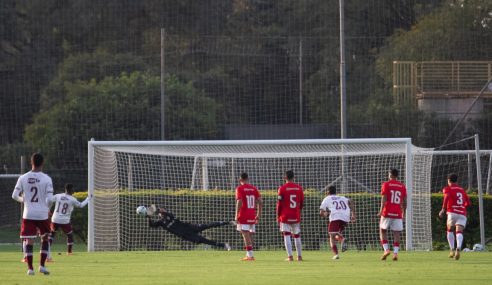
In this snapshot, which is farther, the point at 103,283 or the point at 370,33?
the point at 370,33

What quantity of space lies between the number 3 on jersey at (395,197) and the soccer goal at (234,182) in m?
4.55

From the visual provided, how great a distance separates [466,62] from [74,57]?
1812 centimetres

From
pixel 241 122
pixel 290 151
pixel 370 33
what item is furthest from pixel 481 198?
pixel 370 33

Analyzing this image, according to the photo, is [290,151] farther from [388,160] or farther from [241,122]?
[241,122]

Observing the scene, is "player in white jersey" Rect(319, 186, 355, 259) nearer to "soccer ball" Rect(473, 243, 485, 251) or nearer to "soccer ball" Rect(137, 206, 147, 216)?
"soccer ball" Rect(473, 243, 485, 251)

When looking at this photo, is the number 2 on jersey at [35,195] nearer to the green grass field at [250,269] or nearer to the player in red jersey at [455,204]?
the green grass field at [250,269]

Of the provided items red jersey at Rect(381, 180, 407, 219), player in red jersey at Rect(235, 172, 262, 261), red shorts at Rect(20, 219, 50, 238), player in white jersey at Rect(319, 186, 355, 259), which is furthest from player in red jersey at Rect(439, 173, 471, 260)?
red shorts at Rect(20, 219, 50, 238)

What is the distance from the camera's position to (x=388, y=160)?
32.8 metres

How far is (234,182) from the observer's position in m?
33.4

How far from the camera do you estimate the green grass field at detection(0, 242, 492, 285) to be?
728 inches

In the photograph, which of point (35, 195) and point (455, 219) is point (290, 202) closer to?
point (455, 219)

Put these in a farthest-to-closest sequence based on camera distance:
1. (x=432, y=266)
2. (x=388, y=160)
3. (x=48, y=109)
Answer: (x=48, y=109)
(x=388, y=160)
(x=432, y=266)

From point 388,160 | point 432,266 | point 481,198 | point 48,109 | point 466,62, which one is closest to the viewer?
point 432,266

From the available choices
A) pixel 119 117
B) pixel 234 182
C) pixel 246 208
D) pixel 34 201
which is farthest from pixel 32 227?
pixel 119 117
